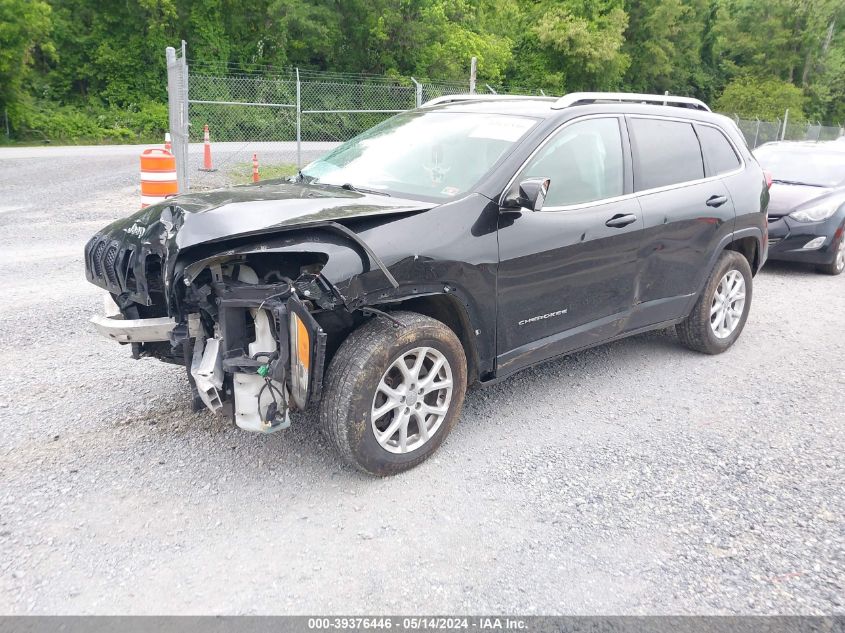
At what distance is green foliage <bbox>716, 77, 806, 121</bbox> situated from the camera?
4234 cm

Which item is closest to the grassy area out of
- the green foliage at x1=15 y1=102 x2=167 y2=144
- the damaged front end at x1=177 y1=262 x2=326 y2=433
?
the damaged front end at x1=177 y1=262 x2=326 y2=433

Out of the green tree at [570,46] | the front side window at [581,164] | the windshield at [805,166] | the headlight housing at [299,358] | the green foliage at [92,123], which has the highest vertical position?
the green tree at [570,46]

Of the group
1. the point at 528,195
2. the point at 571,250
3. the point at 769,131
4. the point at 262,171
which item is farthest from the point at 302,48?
the point at 528,195

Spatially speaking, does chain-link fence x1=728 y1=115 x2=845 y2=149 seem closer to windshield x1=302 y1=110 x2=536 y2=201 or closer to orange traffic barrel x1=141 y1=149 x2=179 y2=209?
orange traffic barrel x1=141 y1=149 x2=179 y2=209

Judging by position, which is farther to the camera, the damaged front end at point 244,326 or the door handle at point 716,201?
the door handle at point 716,201

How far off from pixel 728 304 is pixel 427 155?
110 inches

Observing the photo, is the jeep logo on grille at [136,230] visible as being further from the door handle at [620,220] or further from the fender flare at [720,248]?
the fender flare at [720,248]

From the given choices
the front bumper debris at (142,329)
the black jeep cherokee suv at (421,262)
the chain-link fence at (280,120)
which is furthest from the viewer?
the chain-link fence at (280,120)

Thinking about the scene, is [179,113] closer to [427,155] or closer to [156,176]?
[156,176]

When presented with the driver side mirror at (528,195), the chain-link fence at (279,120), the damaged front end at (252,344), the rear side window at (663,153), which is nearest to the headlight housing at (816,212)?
the rear side window at (663,153)

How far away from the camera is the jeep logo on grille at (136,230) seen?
3.59 meters

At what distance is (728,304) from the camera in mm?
5582

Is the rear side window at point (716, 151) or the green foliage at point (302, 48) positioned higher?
the green foliage at point (302, 48)

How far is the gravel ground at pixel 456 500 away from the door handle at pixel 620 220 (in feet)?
3.75
